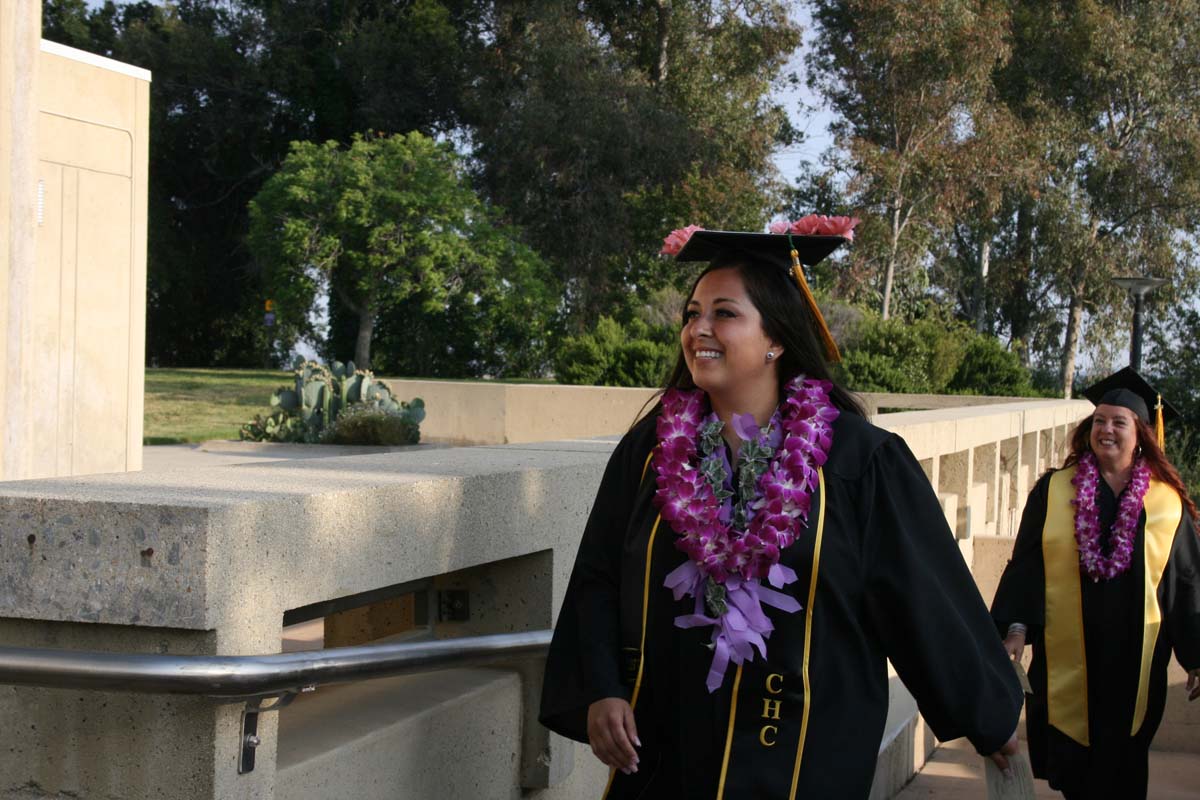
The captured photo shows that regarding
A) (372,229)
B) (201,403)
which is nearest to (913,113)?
(372,229)

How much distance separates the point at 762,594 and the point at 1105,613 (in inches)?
148

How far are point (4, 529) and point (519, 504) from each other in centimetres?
130

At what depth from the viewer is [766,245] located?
2.74m

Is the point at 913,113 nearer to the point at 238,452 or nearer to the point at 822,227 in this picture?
the point at 238,452

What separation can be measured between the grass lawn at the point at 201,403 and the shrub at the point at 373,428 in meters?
3.10

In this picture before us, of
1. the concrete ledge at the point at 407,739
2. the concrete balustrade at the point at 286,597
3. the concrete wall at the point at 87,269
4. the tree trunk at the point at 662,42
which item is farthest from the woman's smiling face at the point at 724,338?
the tree trunk at the point at 662,42

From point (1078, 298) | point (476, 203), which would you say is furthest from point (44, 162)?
point (1078, 298)

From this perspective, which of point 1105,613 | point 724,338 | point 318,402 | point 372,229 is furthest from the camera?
point 372,229

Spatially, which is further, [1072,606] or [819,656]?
[1072,606]

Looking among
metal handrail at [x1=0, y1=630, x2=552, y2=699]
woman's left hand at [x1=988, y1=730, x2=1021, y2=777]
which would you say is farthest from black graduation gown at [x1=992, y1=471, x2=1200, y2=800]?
metal handrail at [x1=0, y1=630, x2=552, y2=699]

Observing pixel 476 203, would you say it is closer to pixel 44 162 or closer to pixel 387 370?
pixel 387 370

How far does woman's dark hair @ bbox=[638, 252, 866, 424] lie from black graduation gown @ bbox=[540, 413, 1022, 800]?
0.53 feet

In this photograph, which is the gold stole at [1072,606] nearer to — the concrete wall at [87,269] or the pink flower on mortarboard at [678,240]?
the pink flower on mortarboard at [678,240]

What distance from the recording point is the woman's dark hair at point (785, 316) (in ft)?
8.93
